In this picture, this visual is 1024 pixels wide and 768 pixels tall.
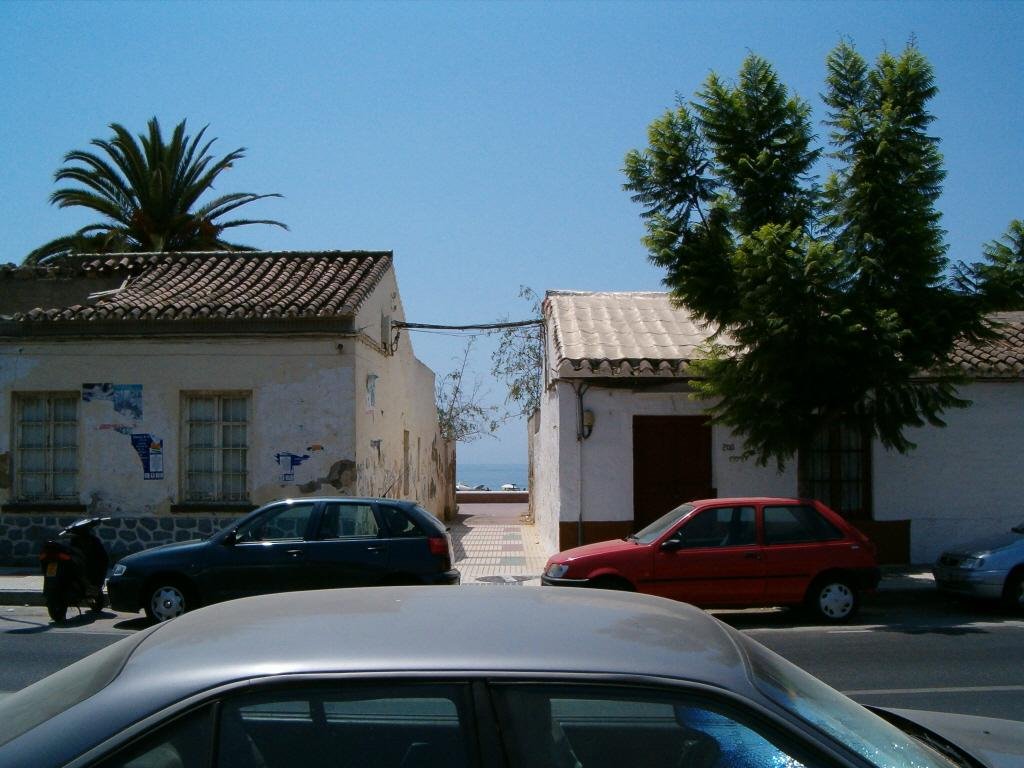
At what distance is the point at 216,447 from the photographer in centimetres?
1589

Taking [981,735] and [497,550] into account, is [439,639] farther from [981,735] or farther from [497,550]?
[497,550]

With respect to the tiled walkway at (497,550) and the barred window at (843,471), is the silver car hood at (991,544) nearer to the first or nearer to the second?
the barred window at (843,471)

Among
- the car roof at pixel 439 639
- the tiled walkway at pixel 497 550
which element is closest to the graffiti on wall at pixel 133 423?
the tiled walkway at pixel 497 550

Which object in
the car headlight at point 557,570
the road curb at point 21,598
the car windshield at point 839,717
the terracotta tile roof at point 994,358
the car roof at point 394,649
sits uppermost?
the terracotta tile roof at point 994,358

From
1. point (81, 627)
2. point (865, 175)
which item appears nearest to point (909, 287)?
point (865, 175)

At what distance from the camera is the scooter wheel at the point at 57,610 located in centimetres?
1166

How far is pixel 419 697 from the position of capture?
249 centimetres

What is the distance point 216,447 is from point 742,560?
8.95 m

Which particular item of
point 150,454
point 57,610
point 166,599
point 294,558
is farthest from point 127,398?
point 294,558

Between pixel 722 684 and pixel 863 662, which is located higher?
pixel 722 684

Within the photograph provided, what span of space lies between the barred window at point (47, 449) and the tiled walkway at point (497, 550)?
678 cm

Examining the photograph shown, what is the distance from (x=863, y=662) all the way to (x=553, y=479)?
8.35 meters

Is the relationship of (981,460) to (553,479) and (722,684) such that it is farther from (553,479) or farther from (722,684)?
(722,684)

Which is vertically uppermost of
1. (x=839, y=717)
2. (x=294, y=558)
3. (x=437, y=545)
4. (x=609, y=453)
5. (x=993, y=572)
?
(x=609, y=453)
